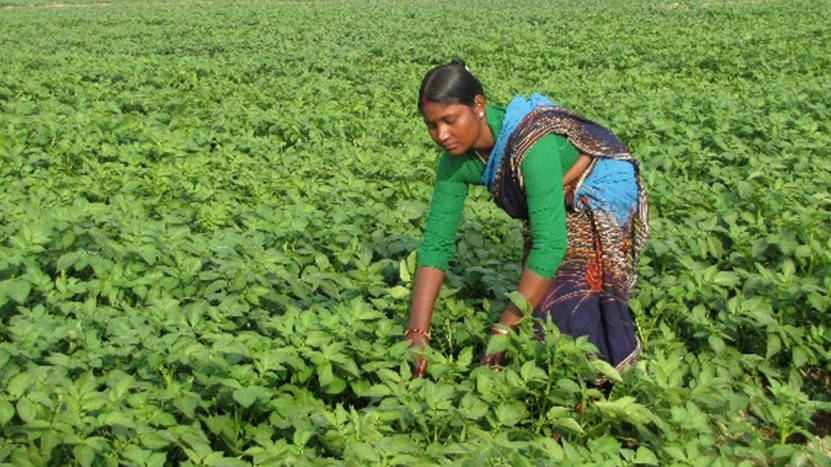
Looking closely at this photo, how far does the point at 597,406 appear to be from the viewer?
2.84 meters

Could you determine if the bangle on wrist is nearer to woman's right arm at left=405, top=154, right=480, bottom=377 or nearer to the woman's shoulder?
woman's right arm at left=405, top=154, right=480, bottom=377

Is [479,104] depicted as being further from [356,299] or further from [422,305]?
[356,299]

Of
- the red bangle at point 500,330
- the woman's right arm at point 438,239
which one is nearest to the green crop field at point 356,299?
the red bangle at point 500,330

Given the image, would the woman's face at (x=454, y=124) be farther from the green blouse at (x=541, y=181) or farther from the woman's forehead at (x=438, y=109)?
the green blouse at (x=541, y=181)

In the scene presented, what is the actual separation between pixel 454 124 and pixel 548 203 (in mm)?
380

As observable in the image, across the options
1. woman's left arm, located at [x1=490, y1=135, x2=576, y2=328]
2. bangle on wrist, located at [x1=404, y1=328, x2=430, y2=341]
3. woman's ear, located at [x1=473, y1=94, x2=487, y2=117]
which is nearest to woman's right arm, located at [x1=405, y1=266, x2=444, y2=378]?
bangle on wrist, located at [x1=404, y1=328, x2=430, y2=341]

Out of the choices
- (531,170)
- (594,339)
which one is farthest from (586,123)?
(594,339)

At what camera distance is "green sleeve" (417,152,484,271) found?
3.19m

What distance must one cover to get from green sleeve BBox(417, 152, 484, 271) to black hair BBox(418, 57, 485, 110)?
424 millimetres

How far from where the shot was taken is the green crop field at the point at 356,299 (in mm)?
2688

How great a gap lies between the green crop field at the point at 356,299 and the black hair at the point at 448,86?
0.76 m

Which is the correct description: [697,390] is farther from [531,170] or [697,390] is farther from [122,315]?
[122,315]

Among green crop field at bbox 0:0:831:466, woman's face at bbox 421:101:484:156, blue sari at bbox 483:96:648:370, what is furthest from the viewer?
blue sari at bbox 483:96:648:370

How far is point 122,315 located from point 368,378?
99cm
